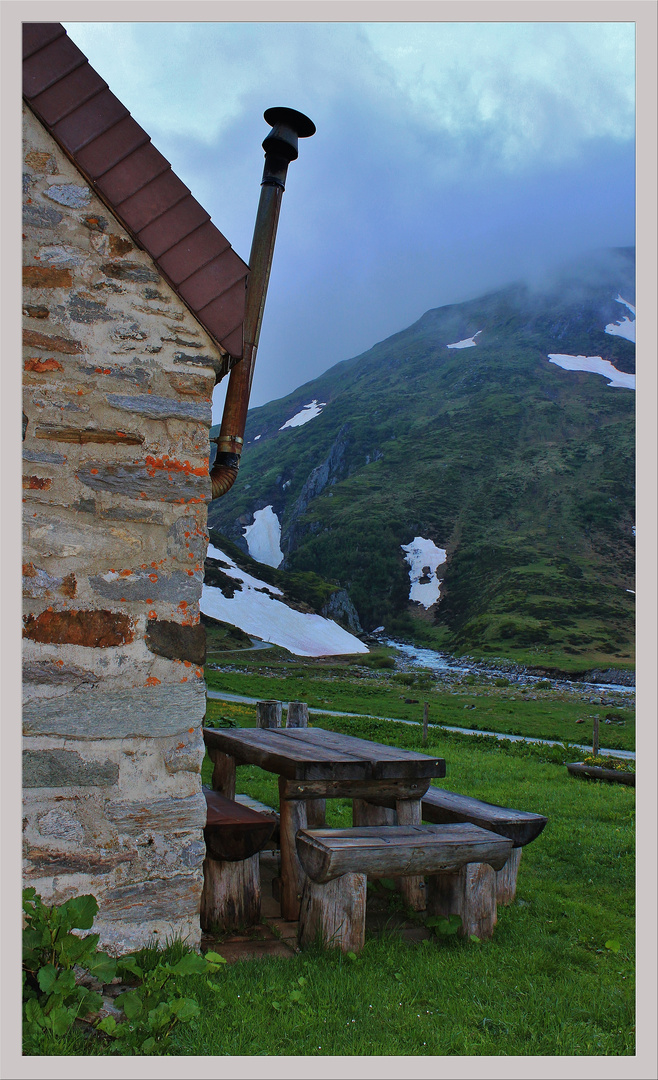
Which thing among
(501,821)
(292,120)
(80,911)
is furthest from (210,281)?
(501,821)

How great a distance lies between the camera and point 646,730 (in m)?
2.27

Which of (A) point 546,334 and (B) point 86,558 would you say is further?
(A) point 546,334

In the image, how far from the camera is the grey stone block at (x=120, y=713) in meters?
3.22

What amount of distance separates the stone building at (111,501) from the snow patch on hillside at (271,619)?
3485 cm

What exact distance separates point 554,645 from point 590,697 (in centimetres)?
2570

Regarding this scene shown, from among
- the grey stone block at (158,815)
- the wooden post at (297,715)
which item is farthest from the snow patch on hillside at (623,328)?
the grey stone block at (158,815)

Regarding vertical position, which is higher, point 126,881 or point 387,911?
point 126,881

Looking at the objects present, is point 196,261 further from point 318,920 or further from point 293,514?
point 293,514

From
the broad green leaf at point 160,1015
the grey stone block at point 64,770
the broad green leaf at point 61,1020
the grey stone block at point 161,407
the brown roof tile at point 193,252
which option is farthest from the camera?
the brown roof tile at point 193,252

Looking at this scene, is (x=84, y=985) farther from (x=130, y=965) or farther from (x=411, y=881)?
(x=411, y=881)

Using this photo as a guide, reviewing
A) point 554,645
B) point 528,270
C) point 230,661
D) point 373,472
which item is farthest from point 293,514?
point 528,270

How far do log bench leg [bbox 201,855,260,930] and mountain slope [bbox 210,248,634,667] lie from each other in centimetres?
4291

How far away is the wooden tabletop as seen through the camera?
4207mm

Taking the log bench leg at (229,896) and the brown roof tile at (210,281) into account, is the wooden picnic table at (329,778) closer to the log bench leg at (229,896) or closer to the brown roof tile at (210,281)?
the log bench leg at (229,896)
